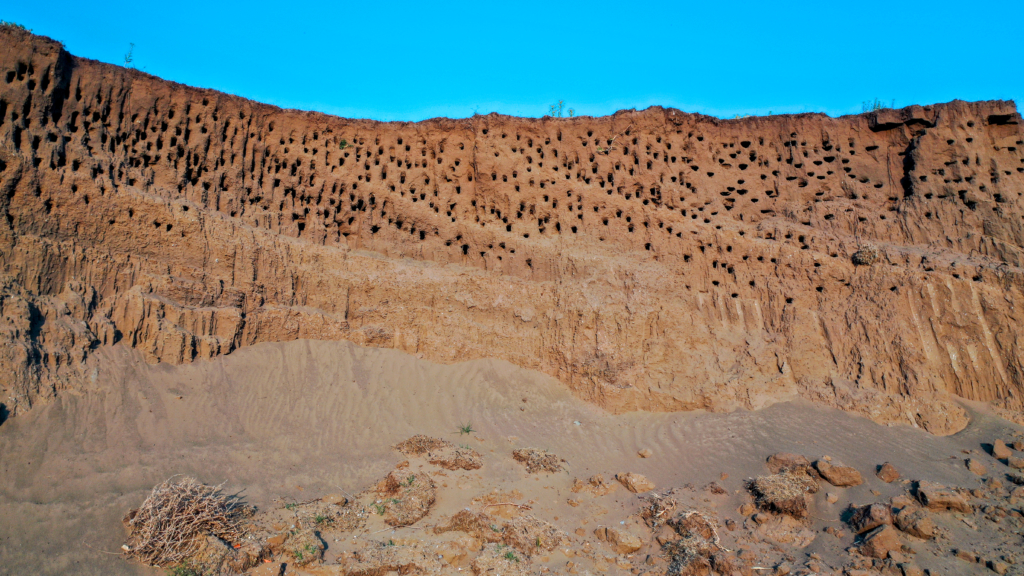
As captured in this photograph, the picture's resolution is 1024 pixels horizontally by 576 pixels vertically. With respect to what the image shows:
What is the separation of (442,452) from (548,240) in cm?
702

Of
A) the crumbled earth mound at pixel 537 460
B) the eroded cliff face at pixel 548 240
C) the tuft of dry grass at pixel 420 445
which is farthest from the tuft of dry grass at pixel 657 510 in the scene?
the tuft of dry grass at pixel 420 445

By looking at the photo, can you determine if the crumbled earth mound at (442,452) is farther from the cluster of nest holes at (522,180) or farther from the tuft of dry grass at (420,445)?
the cluster of nest holes at (522,180)

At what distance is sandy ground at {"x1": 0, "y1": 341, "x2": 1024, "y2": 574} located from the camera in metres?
9.12

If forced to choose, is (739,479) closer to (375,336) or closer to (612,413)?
(612,413)

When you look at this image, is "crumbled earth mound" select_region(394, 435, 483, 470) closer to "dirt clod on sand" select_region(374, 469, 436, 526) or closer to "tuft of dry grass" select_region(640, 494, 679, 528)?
"dirt clod on sand" select_region(374, 469, 436, 526)

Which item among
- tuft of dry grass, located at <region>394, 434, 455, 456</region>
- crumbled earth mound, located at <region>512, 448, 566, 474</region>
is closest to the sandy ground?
crumbled earth mound, located at <region>512, 448, 566, 474</region>

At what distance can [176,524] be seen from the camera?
8.81 m

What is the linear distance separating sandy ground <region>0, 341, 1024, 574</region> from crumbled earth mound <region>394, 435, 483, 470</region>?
0.86 ft

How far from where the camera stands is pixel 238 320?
13.5 metres

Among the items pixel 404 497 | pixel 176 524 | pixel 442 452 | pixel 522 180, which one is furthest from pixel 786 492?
pixel 522 180

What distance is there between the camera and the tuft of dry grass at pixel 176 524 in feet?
28.0

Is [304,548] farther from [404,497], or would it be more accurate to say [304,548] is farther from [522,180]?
[522,180]

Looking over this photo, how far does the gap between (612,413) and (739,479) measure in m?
3.60

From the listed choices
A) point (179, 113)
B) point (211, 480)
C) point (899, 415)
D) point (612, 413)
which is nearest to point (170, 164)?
point (179, 113)
